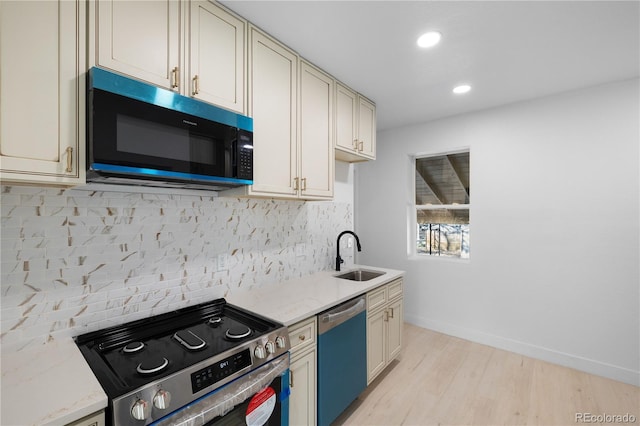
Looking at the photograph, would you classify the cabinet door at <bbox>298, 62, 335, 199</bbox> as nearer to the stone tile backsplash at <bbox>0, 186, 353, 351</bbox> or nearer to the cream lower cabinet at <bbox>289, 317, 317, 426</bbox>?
the stone tile backsplash at <bbox>0, 186, 353, 351</bbox>

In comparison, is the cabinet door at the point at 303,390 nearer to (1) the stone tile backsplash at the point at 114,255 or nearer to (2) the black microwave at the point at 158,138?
(1) the stone tile backsplash at the point at 114,255

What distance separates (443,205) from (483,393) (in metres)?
2.06

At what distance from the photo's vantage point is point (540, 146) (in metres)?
2.94

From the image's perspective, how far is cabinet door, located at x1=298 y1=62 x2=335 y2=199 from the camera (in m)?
2.15

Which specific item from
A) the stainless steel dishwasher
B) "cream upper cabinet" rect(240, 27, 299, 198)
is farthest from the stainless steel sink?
"cream upper cabinet" rect(240, 27, 299, 198)

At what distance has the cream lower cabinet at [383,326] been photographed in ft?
7.66

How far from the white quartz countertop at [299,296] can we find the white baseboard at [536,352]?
58.0 inches

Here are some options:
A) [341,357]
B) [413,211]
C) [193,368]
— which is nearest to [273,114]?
[193,368]

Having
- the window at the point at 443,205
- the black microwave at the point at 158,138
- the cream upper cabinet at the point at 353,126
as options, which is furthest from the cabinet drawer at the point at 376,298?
the window at the point at 443,205

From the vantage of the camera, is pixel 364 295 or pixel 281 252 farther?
pixel 281 252

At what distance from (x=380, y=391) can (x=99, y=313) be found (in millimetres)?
2121

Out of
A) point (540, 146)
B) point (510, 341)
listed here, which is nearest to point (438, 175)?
point (540, 146)

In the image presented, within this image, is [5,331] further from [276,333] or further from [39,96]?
[276,333]

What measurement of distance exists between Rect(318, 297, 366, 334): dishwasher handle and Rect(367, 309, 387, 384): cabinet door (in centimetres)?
24
